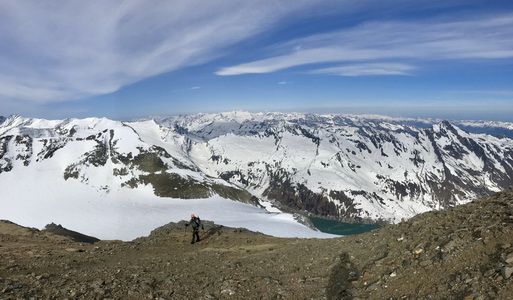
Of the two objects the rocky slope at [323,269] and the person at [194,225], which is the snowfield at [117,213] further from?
the rocky slope at [323,269]

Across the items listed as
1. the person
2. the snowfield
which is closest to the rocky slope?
the person

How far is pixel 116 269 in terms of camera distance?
17.5 m

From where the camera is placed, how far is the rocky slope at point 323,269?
10922mm

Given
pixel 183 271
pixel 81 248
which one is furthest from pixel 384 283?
pixel 81 248

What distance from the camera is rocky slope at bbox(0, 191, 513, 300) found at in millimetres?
10922

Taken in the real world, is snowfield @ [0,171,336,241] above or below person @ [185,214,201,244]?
below

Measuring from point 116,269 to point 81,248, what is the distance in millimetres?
8663

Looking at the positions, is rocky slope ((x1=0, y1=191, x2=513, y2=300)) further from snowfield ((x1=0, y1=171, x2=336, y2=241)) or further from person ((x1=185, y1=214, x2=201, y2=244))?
snowfield ((x1=0, y1=171, x2=336, y2=241))

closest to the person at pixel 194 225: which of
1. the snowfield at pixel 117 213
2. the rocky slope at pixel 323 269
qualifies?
the rocky slope at pixel 323 269

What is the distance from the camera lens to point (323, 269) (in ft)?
52.9

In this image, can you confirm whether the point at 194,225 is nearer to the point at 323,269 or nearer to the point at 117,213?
the point at 323,269

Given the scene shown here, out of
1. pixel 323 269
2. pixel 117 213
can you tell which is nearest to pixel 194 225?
pixel 323 269

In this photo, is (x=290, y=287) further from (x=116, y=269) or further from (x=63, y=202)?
(x=63, y=202)

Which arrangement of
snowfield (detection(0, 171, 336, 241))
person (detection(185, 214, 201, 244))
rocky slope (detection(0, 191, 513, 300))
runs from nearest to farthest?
rocky slope (detection(0, 191, 513, 300))
person (detection(185, 214, 201, 244))
snowfield (detection(0, 171, 336, 241))
